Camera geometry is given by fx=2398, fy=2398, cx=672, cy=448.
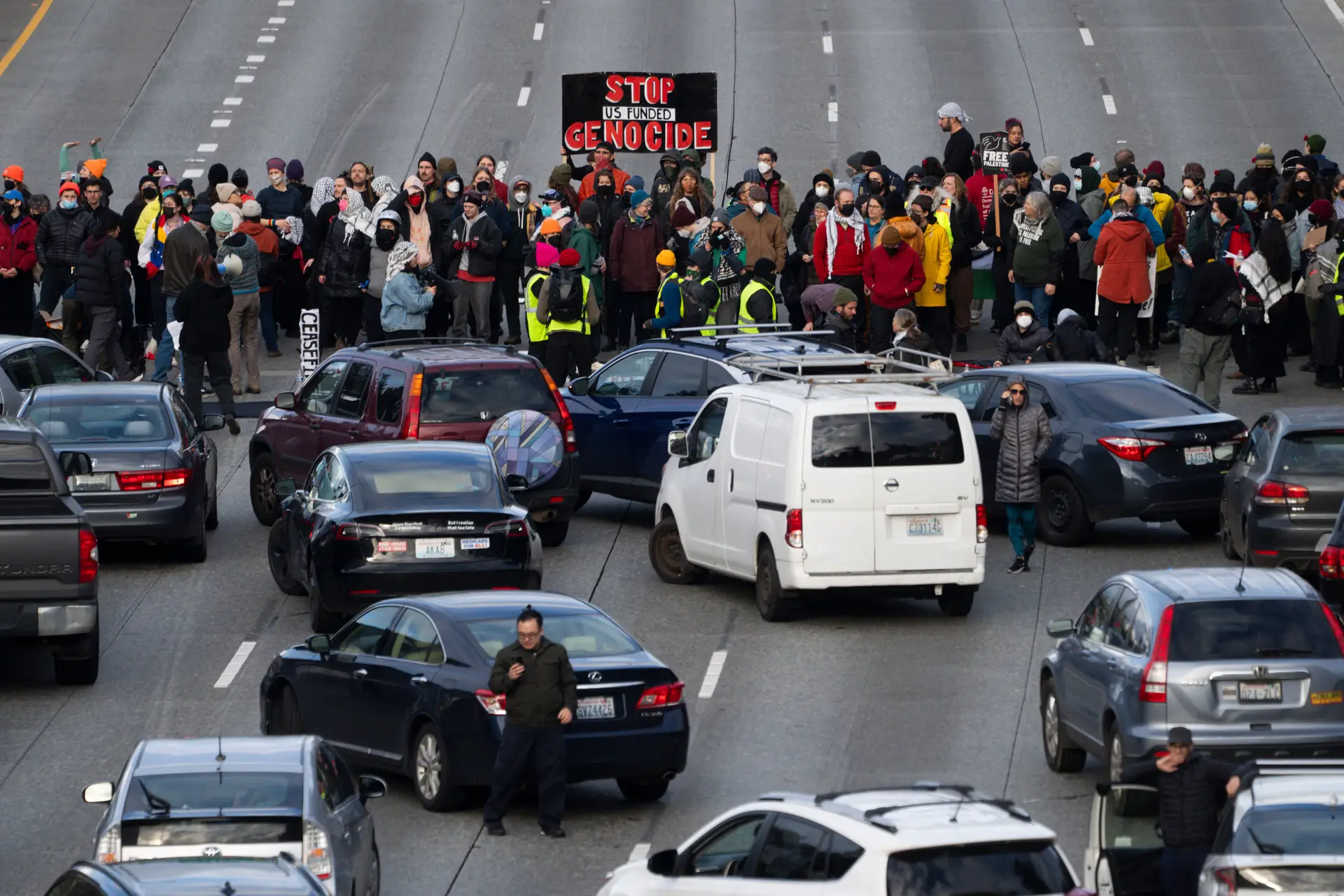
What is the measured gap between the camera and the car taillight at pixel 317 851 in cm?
1191

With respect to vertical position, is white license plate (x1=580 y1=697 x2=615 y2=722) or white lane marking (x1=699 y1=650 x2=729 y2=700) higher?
white license plate (x1=580 y1=697 x2=615 y2=722)

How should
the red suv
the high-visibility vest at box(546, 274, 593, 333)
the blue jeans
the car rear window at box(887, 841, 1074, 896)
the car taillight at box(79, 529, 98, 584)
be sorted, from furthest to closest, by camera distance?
the high-visibility vest at box(546, 274, 593, 333)
the red suv
the blue jeans
the car taillight at box(79, 529, 98, 584)
the car rear window at box(887, 841, 1074, 896)

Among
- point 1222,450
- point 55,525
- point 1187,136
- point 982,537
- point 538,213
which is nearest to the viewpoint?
point 55,525

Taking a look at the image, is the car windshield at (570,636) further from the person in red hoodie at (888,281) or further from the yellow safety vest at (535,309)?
the person in red hoodie at (888,281)

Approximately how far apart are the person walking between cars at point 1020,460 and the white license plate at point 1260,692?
731cm

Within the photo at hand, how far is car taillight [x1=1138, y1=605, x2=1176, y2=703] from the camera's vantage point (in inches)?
586

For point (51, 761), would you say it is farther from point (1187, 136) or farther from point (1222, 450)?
point (1187, 136)

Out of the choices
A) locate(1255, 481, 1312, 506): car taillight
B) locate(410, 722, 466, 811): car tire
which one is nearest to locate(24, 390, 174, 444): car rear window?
locate(410, 722, 466, 811): car tire

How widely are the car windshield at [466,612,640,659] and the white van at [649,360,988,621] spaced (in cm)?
411

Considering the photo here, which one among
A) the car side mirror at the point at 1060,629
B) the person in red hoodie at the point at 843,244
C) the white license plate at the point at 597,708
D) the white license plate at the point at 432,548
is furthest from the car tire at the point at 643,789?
the person in red hoodie at the point at 843,244

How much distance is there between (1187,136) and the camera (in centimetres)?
4169

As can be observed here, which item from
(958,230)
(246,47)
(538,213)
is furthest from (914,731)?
(246,47)

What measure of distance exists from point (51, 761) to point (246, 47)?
3205 centimetres

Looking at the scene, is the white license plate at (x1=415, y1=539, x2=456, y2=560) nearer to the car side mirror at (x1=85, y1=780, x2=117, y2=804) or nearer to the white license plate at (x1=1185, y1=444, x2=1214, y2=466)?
the car side mirror at (x1=85, y1=780, x2=117, y2=804)
